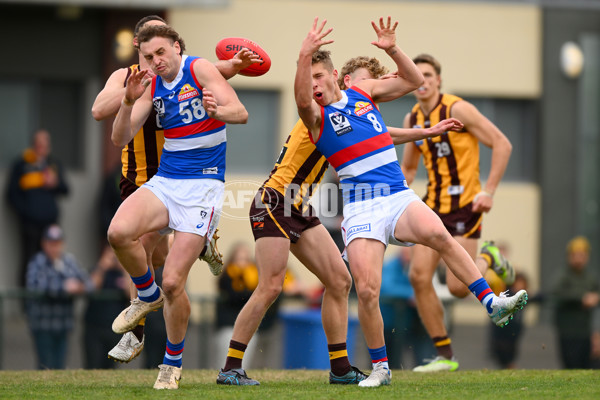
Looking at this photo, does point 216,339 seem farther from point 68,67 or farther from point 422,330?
point 68,67

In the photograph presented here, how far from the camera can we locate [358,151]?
7.25 meters

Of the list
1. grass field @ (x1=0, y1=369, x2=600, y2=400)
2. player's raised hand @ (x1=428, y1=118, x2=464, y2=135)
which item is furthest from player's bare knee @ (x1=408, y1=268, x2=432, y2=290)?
player's raised hand @ (x1=428, y1=118, x2=464, y2=135)

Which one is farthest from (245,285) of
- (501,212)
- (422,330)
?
(501,212)

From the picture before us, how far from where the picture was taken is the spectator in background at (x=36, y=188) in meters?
15.1

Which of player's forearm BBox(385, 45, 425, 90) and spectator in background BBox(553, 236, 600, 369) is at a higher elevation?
player's forearm BBox(385, 45, 425, 90)

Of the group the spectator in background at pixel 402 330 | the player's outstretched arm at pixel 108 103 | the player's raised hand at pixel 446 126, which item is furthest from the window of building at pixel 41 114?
the player's raised hand at pixel 446 126

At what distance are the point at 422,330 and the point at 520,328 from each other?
1.43m

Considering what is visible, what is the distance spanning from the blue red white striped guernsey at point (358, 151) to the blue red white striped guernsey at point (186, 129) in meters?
0.81

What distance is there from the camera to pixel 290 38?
665 inches

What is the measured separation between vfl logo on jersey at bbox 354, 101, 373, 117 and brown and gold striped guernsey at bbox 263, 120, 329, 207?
518mm

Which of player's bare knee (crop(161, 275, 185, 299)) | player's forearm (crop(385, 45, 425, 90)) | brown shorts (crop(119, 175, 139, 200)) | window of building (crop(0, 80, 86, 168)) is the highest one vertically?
window of building (crop(0, 80, 86, 168))

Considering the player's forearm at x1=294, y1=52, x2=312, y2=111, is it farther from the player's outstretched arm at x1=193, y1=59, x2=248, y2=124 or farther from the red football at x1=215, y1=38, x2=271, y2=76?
the red football at x1=215, y1=38, x2=271, y2=76

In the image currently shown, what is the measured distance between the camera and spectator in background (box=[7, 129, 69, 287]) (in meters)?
15.1

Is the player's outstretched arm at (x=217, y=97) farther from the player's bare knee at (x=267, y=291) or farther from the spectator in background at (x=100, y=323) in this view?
the spectator in background at (x=100, y=323)
